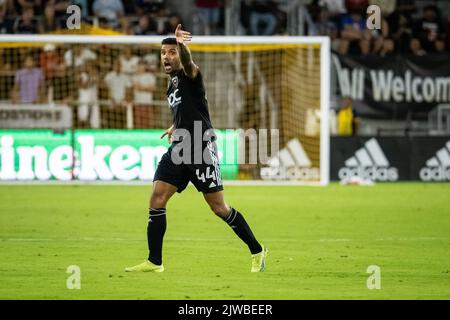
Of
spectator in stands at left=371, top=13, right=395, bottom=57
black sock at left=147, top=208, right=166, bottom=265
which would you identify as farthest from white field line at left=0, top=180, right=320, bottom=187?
black sock at left=147, top=208, right=166, bottom=265

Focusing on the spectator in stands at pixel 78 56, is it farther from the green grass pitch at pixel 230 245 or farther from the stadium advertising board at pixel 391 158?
the stadium advertising board at pixel 391 158

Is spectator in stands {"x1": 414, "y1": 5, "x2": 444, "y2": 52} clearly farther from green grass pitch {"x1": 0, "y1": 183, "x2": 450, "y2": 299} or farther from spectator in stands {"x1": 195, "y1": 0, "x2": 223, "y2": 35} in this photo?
green grass pitch {"x1": 0, "y1": 183, "x2": 450, "y2": 299}

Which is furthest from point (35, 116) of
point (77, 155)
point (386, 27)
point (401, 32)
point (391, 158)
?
point (401, 32)

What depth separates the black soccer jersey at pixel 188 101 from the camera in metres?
10.9

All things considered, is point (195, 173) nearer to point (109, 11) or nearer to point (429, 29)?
point (109, 11)

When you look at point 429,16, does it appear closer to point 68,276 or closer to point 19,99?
point 19,99

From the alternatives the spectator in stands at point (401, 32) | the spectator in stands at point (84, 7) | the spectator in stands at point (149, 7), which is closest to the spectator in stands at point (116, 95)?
the spectator in stands at point (84, 7)

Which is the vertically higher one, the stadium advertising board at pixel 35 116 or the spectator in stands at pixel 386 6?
the spectator in stands at pixel 386 6

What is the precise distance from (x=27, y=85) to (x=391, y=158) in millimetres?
8458

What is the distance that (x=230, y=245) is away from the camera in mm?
13703

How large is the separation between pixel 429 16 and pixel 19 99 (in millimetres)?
11184

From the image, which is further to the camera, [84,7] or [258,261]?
[84,7]

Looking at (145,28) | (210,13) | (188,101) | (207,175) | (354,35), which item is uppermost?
(210,13)

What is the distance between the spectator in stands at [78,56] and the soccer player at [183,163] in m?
16.4
